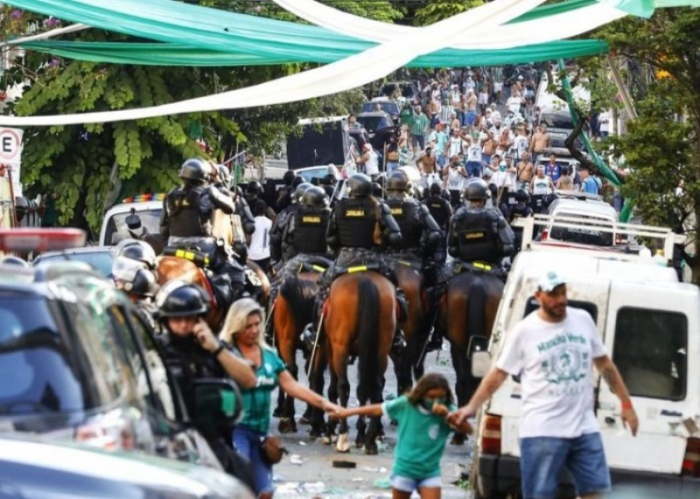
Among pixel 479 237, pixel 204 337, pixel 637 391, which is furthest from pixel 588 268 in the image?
pixel 479 237

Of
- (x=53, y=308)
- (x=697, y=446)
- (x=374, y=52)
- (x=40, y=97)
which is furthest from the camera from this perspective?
(x=40, y=97)

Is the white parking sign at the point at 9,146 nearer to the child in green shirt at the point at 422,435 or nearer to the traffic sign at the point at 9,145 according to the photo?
the traffic sign at the point at 9,145

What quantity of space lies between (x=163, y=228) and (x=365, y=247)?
7.25ft

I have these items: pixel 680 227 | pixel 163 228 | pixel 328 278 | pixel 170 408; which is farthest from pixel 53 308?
pixel 680 227

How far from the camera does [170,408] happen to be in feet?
27.2

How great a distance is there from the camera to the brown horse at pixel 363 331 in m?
16.7

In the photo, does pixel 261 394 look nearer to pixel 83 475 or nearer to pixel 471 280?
pixel 83 475

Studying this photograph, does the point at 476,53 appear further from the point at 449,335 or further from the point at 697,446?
the point at 697,446

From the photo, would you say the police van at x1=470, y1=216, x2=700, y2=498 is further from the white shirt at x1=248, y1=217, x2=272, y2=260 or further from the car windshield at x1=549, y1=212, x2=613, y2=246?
the white shirt at x1=248, y1=217, x2=272, y2=260

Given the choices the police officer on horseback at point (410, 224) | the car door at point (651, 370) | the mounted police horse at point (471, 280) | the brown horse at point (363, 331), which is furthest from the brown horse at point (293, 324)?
the car door at point (651, 370)

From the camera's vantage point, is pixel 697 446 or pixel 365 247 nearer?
pixel 697 446

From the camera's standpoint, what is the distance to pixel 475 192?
18.2 m

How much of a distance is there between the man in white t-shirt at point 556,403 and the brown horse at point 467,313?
613cm

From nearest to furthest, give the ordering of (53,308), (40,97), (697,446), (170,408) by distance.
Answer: (53,308) < (170,408) < (697,446) < (40,97)
